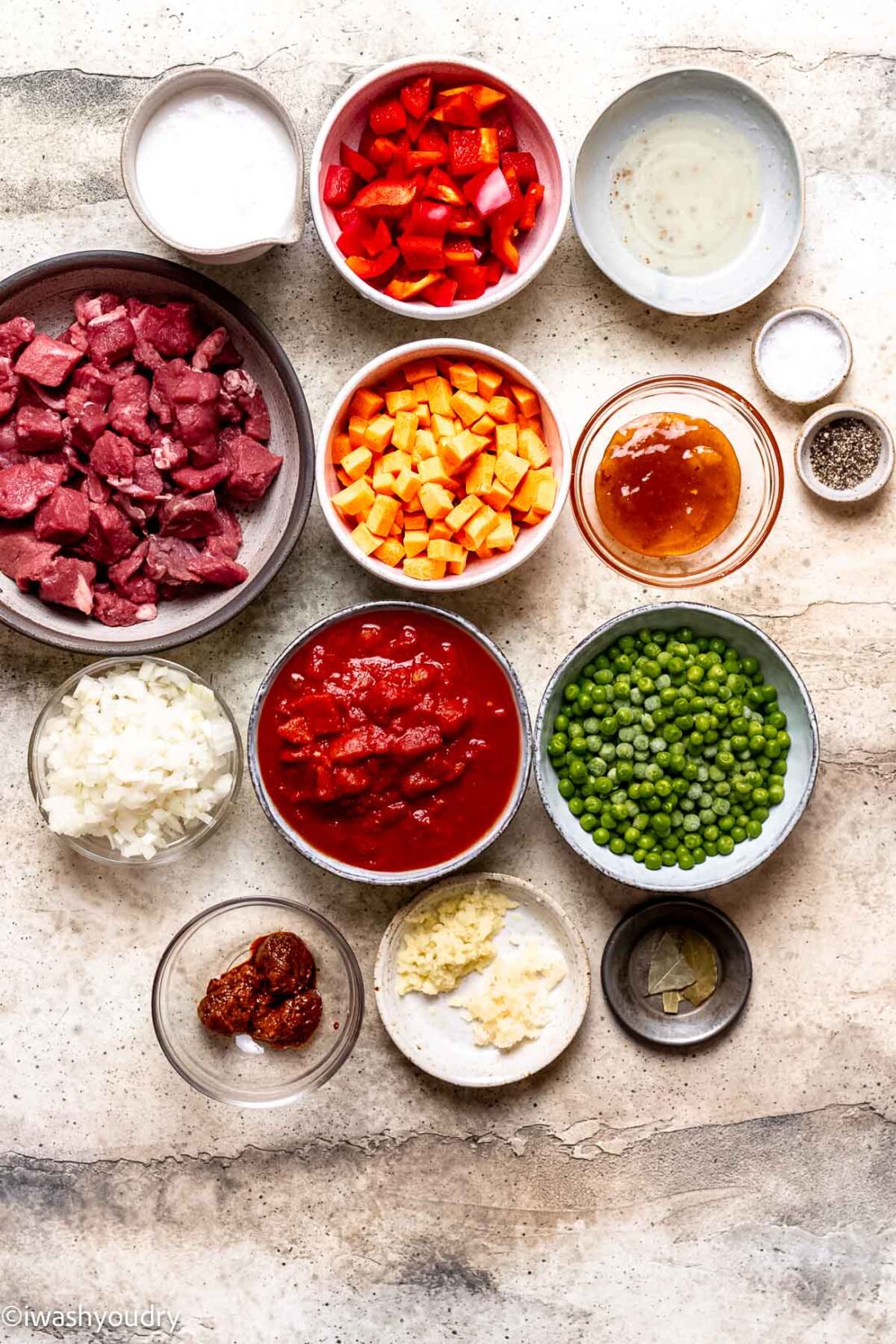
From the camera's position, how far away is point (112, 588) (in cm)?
290

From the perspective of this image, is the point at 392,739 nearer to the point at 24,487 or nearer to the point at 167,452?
the point at 167,452

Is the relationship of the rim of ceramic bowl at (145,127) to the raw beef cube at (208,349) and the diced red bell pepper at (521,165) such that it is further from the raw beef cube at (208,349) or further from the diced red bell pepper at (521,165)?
the diced red bell pepper at (521,165)

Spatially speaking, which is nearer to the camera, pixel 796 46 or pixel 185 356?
pixel 185 356

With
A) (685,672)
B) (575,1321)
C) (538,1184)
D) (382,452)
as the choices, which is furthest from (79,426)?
(575,1321)

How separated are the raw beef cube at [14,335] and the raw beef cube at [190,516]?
0.60m

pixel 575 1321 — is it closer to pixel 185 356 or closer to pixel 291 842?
pixel 291 842

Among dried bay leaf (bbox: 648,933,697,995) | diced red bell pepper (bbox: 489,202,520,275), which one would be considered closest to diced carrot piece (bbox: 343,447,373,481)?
diced red bell pepper (bbox: 489,202,520,275)

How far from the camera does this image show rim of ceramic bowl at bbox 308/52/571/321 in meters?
2.78

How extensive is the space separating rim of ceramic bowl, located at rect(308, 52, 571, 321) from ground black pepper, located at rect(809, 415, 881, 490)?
39.7 inches

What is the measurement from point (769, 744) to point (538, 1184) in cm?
154

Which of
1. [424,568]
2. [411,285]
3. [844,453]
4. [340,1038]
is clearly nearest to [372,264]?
[411,285]

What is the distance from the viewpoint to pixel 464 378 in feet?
9.39

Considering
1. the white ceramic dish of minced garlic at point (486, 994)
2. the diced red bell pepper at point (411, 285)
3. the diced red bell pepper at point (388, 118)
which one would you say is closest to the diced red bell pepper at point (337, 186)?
the diced red bell pepper at point (388, 118)

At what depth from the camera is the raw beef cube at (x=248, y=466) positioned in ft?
9.38
